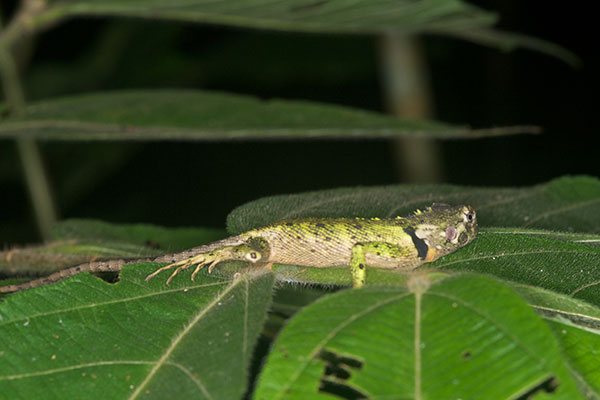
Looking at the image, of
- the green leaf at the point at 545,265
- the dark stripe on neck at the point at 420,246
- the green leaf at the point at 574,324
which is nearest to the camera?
the green leaf at the point at 574,324

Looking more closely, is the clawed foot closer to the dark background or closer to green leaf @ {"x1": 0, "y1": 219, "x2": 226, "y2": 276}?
green leaf @ {"x1": 0, "y1": 219, "x2": 226, "y2": 276}

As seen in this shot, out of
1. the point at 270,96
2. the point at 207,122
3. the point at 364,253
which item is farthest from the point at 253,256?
the point at 270,96

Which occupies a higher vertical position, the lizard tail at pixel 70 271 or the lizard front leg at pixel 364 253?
the lizard tail at pixel 70 271

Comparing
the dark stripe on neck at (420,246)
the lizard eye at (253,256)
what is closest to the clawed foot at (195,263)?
the lizard eye at (253,256)

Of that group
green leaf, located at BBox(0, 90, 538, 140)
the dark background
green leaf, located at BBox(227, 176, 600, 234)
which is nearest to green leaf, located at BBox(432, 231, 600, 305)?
green leaf, located at BBox(227, 176, 600, 234)

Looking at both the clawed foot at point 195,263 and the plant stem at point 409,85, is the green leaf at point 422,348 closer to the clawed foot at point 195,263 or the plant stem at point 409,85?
the clawed foot at point 195,263

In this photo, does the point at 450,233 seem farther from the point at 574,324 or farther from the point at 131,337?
the point at 131,337

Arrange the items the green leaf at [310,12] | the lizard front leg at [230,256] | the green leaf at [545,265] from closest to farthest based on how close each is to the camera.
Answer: the green leaf at [545,265] < the lizard front leg at [230,256] < the green leaf at [310,12]
